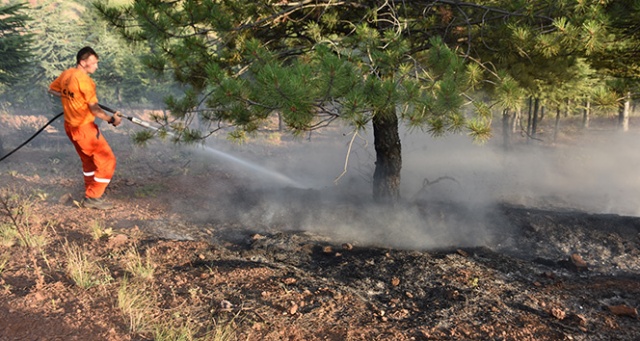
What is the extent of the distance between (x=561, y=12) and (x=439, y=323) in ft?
13.7

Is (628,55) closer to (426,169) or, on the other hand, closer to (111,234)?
(111,234)

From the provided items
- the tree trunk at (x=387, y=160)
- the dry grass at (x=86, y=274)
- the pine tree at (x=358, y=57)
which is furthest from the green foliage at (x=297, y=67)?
the dry grass at (x=86, y=274)

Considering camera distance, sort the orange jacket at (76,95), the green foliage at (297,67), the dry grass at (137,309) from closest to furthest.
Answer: the dry grass at (137,309) < the green foliage at (297,67) < the orange jacket at (76,95)

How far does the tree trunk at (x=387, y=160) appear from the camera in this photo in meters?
6.68

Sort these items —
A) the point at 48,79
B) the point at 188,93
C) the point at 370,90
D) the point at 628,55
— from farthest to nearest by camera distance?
1. the point at 48,79
2. the point at 628,55
3. the point at 188,93
4. the point at 370,90

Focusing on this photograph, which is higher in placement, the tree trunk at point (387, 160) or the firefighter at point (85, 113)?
the firefighter at point (85, 113)

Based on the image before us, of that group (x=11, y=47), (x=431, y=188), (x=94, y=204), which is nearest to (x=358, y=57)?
(x=94, y=204)

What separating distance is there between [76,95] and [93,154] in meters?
0.84

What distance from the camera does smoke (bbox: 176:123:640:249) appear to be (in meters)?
6.40

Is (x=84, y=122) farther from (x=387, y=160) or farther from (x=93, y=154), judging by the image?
(x=387, y=160)

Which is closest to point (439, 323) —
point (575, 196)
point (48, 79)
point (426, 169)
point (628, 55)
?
point (628, 55)

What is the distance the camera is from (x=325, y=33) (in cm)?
602

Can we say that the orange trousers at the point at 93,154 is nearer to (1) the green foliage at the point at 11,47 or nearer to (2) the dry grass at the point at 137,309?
(2) the dry grass at the point at 137,309

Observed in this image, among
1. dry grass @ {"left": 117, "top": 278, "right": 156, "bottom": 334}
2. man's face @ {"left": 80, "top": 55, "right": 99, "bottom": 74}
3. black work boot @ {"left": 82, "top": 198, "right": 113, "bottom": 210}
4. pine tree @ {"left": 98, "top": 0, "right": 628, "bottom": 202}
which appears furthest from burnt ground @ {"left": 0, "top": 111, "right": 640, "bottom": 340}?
man's face @ {"left": 80, "top": 55, "right": 99, "bottom": 74}
